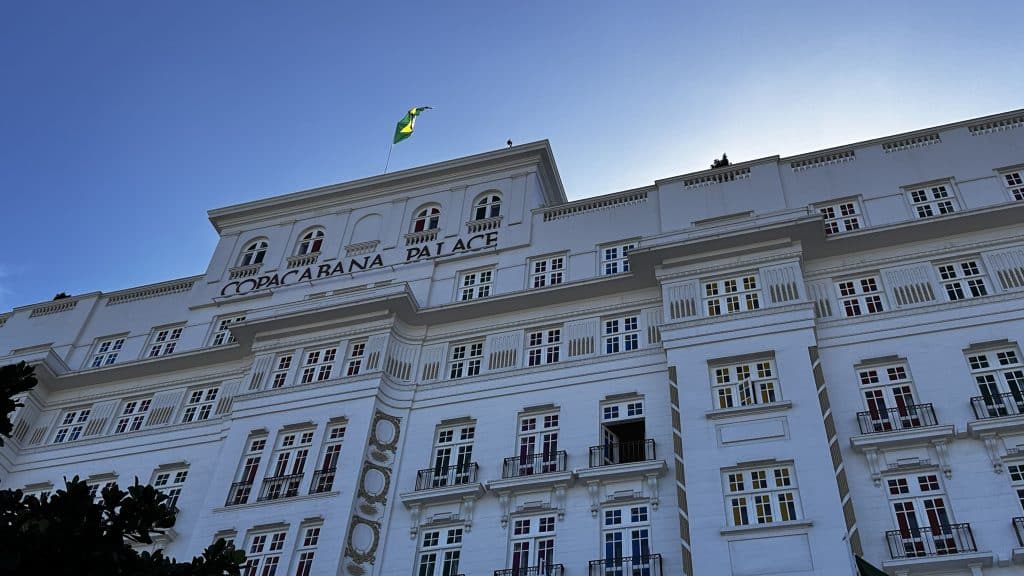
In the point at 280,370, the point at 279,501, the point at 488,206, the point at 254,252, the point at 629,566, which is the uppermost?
the point at 488,206

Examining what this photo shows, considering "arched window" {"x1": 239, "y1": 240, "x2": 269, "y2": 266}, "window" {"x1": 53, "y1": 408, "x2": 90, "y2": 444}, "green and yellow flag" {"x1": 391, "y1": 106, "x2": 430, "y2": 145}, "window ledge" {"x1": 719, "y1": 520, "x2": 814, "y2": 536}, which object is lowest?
"window ledge" {"x1": 719, "y1": 520, "x2": 814, "y2": 536}

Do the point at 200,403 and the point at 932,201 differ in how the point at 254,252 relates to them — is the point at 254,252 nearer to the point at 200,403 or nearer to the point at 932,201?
the point at 200,403

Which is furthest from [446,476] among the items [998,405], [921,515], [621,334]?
[998,405]

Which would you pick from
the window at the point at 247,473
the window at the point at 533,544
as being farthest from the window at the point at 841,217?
the window at the point at 247,473

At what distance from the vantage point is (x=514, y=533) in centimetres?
2611

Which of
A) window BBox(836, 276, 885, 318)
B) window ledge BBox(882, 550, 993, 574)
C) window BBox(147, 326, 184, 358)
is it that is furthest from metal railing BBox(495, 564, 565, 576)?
window BBox(147, 326, 184, 358)

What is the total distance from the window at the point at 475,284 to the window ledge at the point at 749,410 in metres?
10.4

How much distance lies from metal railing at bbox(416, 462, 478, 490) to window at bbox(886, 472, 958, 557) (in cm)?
1142

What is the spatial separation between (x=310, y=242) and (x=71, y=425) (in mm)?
11159

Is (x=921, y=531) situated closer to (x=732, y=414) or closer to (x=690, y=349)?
(x=732, y=414)

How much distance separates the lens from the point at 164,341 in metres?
37.1

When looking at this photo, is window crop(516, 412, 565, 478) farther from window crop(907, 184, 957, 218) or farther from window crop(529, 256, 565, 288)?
window crop(907, 184, 957, 218)

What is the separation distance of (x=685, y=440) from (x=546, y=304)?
26.7 feet

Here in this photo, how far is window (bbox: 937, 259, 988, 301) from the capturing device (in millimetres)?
27359
